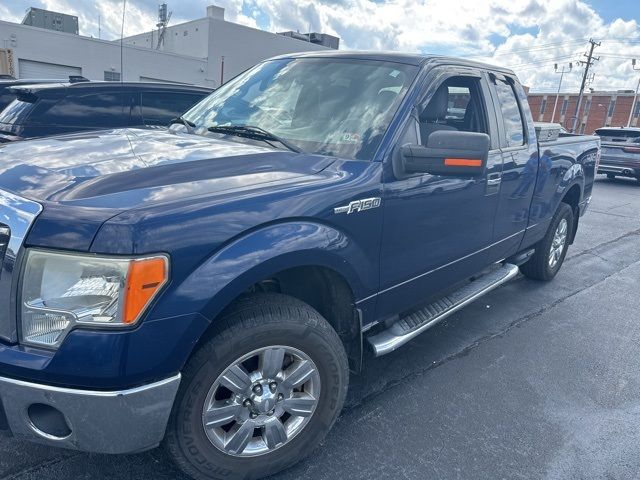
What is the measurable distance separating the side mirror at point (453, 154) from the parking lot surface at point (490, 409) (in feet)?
4.59

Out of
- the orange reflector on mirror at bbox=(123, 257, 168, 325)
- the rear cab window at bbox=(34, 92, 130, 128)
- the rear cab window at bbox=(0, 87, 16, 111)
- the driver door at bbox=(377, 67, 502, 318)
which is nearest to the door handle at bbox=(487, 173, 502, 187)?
the driver door at bbox=(377, 67, 502, 318)

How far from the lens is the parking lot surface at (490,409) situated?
239 centimetres

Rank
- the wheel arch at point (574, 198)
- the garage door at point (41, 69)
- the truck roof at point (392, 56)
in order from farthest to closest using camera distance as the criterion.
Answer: the garage door at point (41, 69)
the wheel arch at point (574, 198)
the truck roof at point (392, 56)

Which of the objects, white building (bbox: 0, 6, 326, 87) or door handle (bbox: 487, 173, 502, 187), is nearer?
door handle (bbox: 487, 173, 502, 187)

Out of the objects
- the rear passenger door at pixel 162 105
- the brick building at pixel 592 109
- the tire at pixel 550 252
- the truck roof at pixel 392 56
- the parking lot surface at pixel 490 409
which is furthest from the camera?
the brick building at pixel 592 109

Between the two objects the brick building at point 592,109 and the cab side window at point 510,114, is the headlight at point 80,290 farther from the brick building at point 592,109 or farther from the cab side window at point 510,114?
the brick building at point 592,109

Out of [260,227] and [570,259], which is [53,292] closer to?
[260,227]

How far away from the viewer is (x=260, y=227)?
1.99 meters

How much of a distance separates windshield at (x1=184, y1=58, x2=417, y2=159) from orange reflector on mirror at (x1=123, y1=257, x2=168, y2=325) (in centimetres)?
118

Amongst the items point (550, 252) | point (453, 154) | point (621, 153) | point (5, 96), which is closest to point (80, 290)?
point (453, 154)

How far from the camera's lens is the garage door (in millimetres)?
23328

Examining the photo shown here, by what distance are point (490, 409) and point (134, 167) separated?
237cm

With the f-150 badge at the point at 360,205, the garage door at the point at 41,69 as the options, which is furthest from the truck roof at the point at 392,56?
the garage door at the point at 41,69

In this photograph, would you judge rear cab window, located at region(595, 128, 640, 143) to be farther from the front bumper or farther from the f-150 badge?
the front bumper
